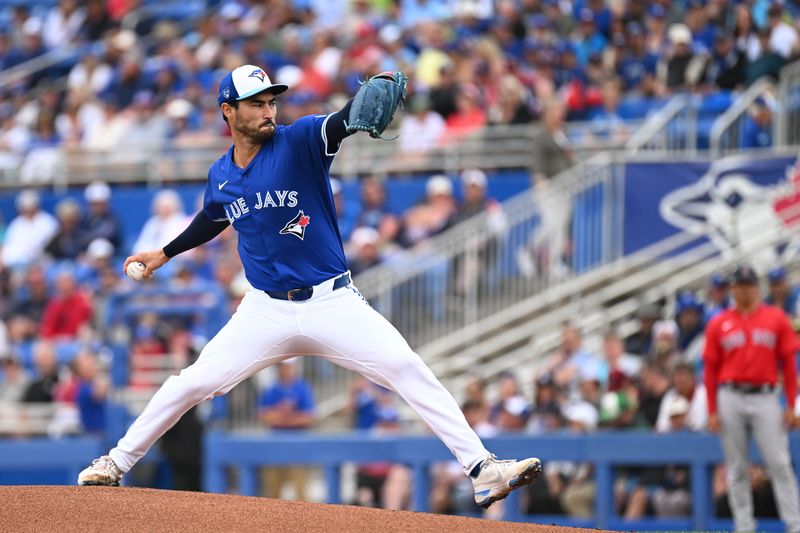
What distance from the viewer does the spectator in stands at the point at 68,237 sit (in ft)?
51.3

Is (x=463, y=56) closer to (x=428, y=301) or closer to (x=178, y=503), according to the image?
(x=428, y=301)

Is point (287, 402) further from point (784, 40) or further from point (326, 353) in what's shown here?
point (784, 40)

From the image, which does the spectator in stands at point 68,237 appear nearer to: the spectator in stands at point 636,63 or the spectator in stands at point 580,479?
the spectator in stands at point 636,63

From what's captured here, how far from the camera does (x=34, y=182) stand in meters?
16.8

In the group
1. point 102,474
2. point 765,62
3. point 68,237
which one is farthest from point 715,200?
point 68,237

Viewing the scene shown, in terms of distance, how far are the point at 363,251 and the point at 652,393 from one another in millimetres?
3438

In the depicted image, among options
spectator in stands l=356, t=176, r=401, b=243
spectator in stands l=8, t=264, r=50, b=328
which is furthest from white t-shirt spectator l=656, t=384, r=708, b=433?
spectator in stands l=8, t=264, r=50, b=328

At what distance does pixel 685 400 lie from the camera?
10.7 meters

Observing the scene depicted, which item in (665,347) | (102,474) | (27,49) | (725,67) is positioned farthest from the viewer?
(27,49)

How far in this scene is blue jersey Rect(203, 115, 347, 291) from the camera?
21.4 ft

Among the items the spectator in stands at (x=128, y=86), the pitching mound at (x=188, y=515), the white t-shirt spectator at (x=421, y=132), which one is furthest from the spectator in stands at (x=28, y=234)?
the pitching mound at (x=188, y=515)

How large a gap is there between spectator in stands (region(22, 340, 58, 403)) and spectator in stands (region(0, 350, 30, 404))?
6.9 inches

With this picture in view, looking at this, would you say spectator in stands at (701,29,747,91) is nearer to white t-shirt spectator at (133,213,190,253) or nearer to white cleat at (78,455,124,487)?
white t-shirt spectator at (133,213,190,253)

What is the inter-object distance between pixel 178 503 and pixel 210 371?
629mm
